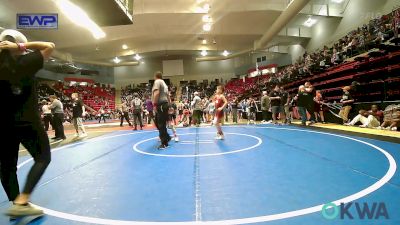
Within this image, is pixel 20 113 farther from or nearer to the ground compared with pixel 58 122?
farther from the ground

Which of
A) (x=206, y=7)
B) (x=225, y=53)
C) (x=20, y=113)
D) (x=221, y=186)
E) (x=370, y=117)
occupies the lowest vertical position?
(x=221, y=186)

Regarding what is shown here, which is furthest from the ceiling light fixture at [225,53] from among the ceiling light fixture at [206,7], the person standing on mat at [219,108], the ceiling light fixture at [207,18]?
the person standing on mat at [219,108]

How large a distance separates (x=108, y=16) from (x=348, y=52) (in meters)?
14.1

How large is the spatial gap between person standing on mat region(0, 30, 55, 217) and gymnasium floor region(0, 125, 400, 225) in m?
0.33

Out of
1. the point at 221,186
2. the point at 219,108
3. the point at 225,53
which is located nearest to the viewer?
the point at 221,186

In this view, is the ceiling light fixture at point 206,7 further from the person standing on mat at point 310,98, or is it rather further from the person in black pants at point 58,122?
the person in black pants at point 58,122

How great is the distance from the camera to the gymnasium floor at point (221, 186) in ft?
8.35

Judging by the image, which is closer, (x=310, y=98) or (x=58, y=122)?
(x=58, y=122)

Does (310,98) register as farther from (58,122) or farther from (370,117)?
(58,122)

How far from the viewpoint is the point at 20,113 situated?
2.66 m

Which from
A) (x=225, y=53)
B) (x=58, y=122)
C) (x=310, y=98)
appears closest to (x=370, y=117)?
(x=310, y=98)

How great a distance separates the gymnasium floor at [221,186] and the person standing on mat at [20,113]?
0.33m

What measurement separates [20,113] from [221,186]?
96.7 inches

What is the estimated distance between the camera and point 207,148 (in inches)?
252
